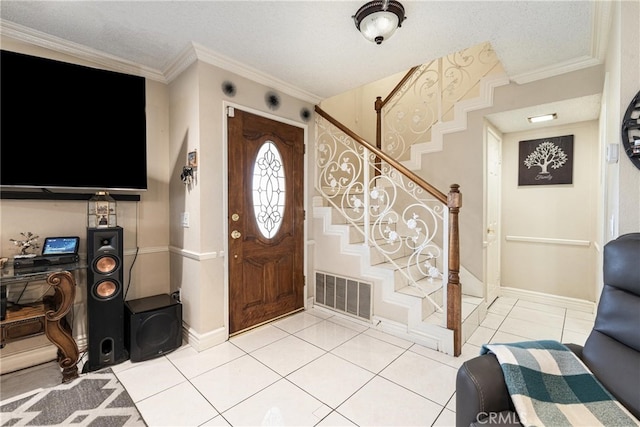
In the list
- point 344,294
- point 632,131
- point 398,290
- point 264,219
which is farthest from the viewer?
point 344,294

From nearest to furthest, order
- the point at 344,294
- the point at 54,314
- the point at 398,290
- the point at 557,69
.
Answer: the point at 54,314
the point at 557,69
the point at 398,290
the point at 344,294

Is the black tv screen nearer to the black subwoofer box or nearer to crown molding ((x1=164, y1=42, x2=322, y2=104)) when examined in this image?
crown molding ((x1=164, y1=42, x2=322, y2=104))

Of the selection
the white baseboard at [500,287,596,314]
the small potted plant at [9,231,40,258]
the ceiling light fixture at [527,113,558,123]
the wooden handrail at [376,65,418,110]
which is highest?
the wooden handrail at [376,65,418,110]

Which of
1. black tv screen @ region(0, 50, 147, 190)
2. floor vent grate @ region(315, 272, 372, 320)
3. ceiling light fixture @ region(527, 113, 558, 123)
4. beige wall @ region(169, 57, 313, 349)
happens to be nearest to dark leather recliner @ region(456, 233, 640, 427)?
floor vent grate @ region(315, 272, 372, 320)

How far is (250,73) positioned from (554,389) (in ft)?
10.3

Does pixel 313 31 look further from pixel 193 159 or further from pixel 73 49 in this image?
pixel 73 49

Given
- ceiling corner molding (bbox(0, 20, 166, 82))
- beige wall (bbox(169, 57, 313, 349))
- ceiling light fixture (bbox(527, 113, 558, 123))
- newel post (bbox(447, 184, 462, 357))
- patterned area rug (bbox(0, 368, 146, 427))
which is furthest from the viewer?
ceiling light fixture (bbox(527, 113, 558, 123))

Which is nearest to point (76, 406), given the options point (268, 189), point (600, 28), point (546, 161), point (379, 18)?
point (268, 189)

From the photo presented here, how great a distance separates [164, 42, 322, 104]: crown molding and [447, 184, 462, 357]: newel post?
2047mm

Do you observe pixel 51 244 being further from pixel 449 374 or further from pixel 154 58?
pixel 449 374

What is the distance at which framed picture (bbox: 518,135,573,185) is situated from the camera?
350 cm

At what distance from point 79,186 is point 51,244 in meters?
0.51

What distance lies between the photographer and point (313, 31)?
7.21ft

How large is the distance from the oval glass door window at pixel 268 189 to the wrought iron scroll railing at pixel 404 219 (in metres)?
0.59
